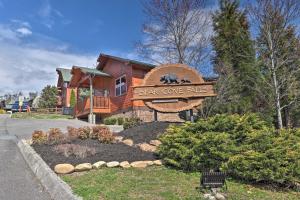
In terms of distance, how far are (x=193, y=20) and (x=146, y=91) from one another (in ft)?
36.3

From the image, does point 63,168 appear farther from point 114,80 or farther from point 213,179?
point 114,80

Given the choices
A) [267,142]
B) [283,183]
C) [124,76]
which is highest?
[124,76]

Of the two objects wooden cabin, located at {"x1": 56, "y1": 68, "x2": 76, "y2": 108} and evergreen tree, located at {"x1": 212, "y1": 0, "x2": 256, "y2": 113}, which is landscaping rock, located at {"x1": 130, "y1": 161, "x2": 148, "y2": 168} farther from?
wooden cabin, located at {"x1": 56, "y1": 68, "x2": 76, "y2": 108}

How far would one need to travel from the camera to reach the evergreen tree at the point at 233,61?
18.6 meters

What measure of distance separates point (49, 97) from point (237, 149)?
39259 mm

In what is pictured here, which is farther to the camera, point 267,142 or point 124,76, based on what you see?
point 124,76

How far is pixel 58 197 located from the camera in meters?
5.03

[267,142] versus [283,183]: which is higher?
[267,142]

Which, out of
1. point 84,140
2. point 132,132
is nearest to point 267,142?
point 132,132

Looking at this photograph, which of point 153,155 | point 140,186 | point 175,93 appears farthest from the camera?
point 175,93

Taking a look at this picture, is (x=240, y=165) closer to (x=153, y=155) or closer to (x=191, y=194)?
(x=191, y=194)

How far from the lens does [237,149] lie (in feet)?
20.5

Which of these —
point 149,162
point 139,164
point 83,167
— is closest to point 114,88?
point 149,162

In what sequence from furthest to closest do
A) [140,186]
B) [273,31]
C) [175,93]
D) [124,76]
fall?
1. [124,76]
2. [273,31]
3. [175,93]
4. [140,186]
